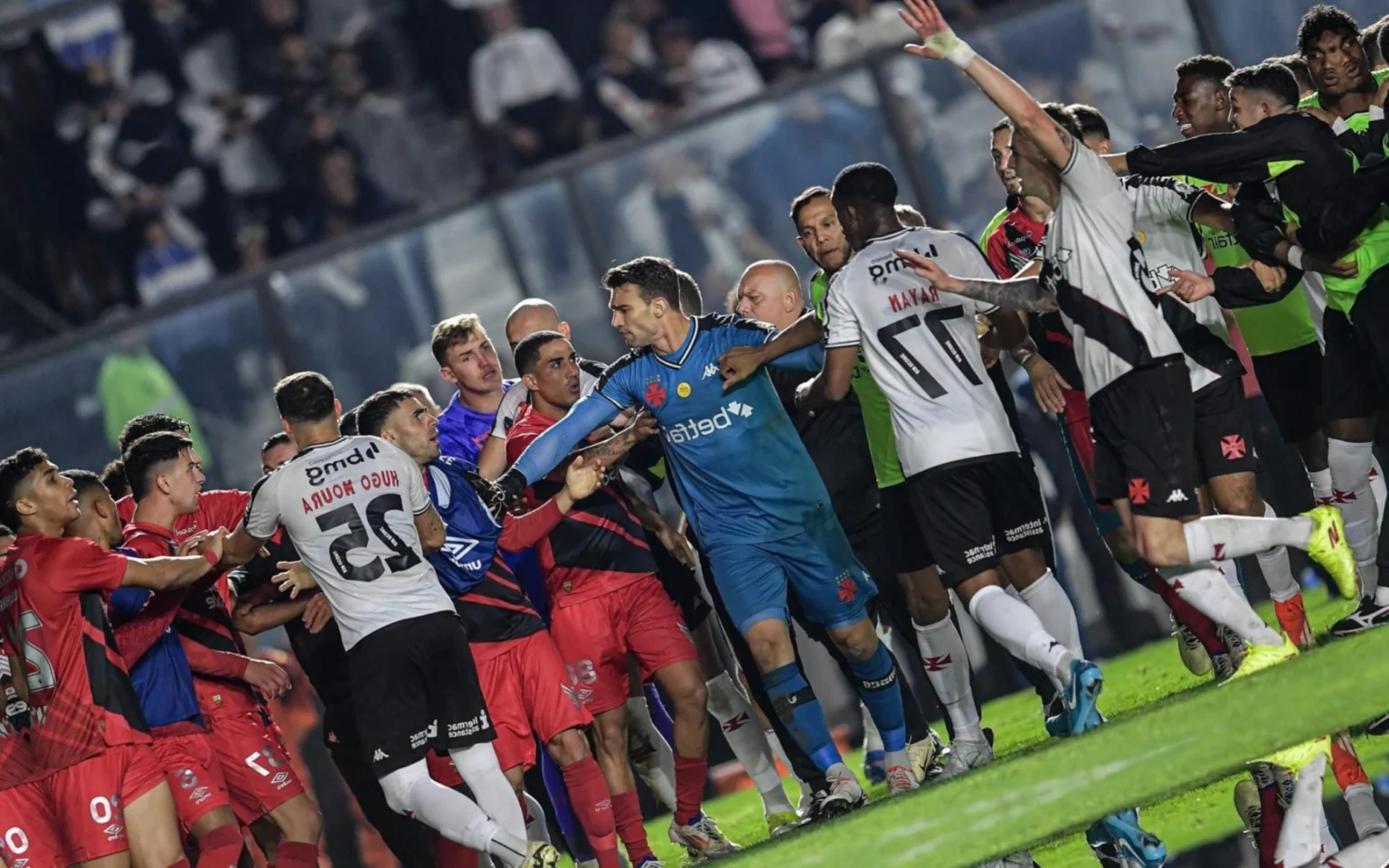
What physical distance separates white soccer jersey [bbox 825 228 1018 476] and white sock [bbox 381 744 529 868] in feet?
6.94

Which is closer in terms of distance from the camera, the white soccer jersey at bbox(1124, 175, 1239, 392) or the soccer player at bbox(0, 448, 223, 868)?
the white soccer jersey at bbox(1124, 175, 1239, 392)

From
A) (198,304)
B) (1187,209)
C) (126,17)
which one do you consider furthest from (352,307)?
(1187,209)

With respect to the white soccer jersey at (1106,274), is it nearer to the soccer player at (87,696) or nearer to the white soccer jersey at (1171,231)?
the white soccer jersey at (1171,231)

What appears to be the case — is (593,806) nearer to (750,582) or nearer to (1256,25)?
(750,582)

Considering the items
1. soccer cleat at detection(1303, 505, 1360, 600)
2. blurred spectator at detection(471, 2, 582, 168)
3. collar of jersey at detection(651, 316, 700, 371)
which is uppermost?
blurred spectator at detection(471, 2, 582, 168)

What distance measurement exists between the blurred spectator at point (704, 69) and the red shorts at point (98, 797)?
288 inches

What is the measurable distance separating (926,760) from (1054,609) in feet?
4.09

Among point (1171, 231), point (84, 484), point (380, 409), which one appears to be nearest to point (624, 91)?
point (380, 409)

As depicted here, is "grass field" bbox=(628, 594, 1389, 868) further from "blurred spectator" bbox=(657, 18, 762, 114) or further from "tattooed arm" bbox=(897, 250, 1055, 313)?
"blurred spectator" bbox=(657, 18, 762, 114)

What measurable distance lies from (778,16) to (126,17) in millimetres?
5027

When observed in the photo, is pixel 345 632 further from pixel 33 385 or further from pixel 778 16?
pixel 778 16

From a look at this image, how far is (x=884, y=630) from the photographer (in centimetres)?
859

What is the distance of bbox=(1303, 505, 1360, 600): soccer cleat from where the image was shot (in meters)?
5.94

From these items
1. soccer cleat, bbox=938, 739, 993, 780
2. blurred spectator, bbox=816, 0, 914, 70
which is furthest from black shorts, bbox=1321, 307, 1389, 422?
blurred spectator, bbox=816, 0, 914, 70
